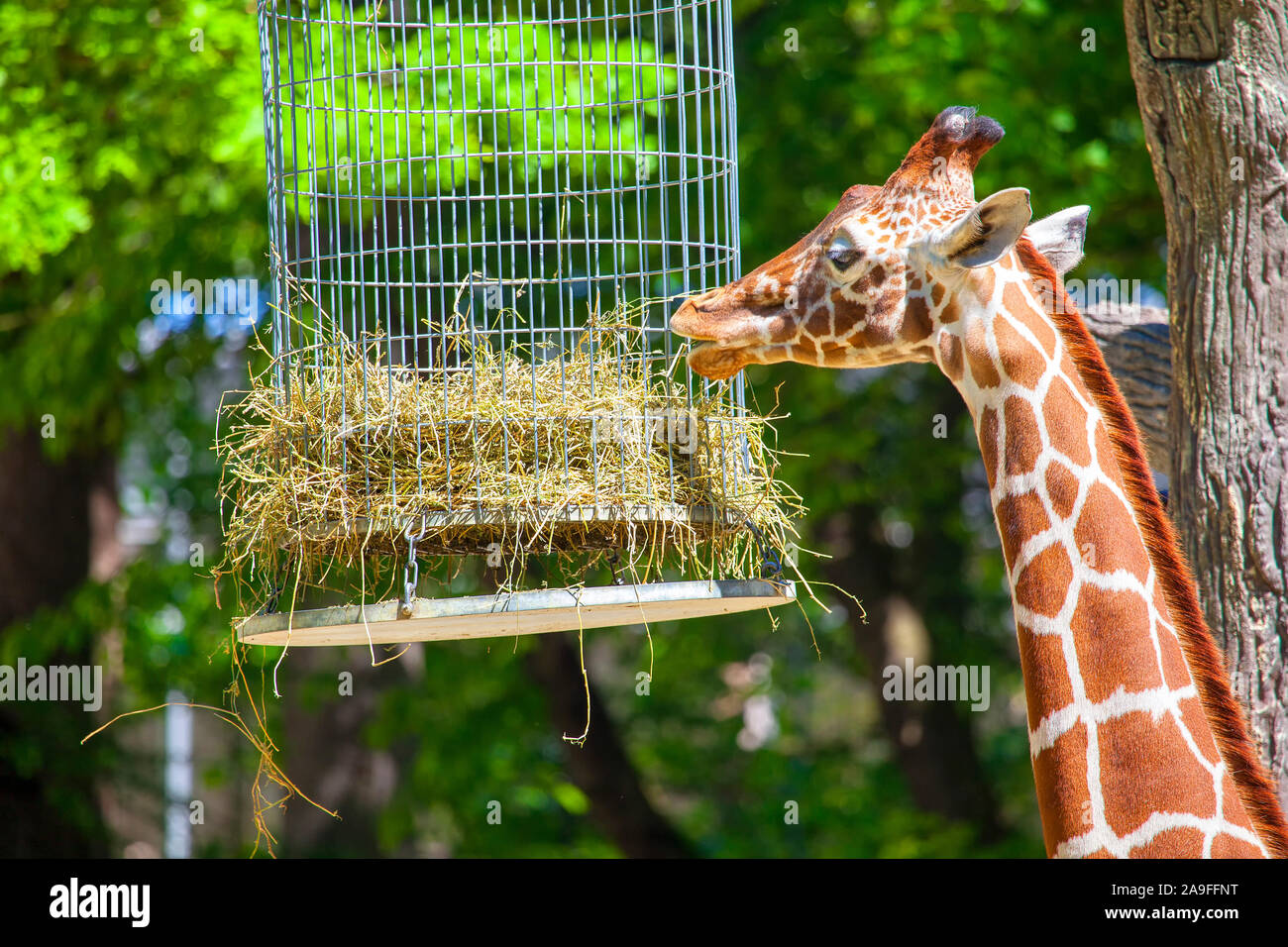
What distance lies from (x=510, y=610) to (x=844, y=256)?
126cm

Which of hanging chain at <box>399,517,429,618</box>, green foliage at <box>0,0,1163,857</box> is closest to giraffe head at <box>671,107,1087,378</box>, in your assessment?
hanging chain at <box>399,517,429,618</box>

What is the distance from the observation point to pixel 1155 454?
596cm

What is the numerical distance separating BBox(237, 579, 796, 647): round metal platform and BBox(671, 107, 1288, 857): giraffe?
627mm

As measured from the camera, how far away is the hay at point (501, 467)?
3449mm

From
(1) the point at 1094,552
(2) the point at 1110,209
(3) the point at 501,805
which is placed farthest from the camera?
(3) the point at 501,805

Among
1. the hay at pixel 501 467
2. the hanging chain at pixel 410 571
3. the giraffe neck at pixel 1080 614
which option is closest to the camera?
the giraffe neck at pixel 1080 614

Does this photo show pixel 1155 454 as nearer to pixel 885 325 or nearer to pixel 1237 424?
pixel 1237 424

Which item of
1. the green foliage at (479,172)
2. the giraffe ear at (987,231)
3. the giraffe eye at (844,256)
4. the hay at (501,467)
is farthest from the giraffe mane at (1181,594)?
the green foliage at (479,172)

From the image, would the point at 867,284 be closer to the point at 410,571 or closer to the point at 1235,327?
the point at 410,571

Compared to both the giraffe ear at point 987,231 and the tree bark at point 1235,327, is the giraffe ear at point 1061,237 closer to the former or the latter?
the giraffe ear at point 987,231

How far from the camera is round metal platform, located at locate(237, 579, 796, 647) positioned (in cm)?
318

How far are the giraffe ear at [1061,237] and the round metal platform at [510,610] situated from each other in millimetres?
1185

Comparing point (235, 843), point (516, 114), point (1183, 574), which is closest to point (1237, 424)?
point (1183, 574)

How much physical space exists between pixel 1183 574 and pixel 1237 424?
4.71 ft
